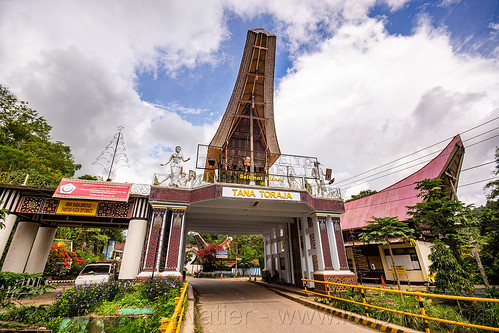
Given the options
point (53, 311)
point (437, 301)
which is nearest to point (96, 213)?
point (53, 311)

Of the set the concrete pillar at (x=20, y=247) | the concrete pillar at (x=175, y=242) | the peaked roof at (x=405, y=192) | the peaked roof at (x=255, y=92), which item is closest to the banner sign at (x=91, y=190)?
the concrete pillar at (x=175, y=242)

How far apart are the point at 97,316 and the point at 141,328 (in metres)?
2.96

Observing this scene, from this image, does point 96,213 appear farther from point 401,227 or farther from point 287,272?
point 401,227

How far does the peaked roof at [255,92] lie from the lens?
15062 mm

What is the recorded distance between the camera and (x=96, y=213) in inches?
472

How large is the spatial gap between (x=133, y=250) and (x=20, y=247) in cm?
659

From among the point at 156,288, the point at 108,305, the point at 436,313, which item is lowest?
the point at 436,313

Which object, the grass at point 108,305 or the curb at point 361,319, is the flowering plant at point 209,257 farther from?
the curb at point 361,319

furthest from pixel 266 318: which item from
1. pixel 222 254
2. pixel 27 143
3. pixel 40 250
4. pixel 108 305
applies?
pixel 27 143

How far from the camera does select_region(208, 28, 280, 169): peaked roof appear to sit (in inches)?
593

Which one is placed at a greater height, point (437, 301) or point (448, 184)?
point (448, 184)

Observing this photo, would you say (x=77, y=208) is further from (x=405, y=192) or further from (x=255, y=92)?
(x=405, y=192)

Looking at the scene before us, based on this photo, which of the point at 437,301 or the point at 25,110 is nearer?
the point at 437,301

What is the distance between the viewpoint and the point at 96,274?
12.2 m
